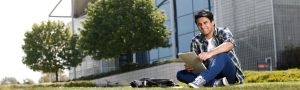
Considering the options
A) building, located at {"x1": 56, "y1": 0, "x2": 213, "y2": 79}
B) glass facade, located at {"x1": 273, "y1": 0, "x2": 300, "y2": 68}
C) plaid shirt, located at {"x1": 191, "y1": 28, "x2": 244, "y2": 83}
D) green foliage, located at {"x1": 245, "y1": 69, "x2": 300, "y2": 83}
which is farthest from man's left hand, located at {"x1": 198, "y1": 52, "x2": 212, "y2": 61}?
building, located at {"x1": 56, "y1": 0, "x2": 213, "y2": 79}

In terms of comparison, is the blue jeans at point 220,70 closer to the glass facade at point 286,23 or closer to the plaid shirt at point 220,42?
the plaid shirt at point 220,42

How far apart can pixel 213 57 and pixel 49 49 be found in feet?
144

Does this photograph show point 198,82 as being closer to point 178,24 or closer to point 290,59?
point 290,59

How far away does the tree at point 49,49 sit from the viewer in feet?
168

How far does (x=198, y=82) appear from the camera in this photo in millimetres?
8320

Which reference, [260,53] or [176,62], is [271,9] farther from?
[176,62]

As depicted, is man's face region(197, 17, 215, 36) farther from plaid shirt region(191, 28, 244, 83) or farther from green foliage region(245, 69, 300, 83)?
green foliage region(245, 69, 300, 83)

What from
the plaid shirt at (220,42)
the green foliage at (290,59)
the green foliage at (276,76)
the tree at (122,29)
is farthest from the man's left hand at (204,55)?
the green foliage at (290,59)

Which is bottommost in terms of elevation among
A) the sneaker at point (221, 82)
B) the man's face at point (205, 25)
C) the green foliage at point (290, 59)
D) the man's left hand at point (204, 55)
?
the green foliage at point (290, 59)

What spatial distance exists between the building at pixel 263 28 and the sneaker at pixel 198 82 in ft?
118

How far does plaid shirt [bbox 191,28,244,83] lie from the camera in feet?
28.0

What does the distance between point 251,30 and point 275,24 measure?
7.62 feet

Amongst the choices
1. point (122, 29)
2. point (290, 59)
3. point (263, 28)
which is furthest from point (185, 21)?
point (122, 29)

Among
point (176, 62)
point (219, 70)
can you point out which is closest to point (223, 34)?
point (219, 70)
